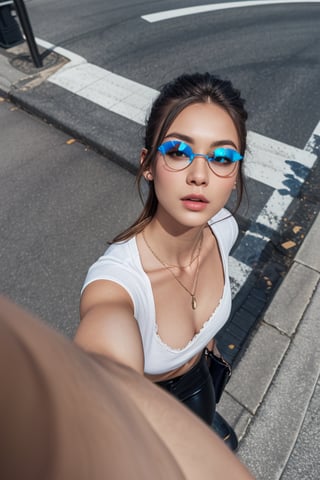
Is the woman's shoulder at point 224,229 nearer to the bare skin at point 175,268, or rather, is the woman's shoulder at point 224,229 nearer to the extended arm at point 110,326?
the bare skin at point 175,268

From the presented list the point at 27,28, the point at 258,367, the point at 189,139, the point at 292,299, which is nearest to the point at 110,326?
the point at 189,139

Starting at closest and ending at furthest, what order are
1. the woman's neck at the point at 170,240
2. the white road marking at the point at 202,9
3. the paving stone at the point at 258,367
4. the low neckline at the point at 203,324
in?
1. the low neckline at the point at 203,324
2. the woman's neck at the point at 170,240
3. the paving stone at the point at 258,367
4. the white road marking at the point at 202,9

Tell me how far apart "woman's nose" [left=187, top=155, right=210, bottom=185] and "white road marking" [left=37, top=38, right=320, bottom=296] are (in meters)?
2.10

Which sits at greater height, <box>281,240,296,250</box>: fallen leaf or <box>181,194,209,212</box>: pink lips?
<box>181,194,209,212</box>: pink lips

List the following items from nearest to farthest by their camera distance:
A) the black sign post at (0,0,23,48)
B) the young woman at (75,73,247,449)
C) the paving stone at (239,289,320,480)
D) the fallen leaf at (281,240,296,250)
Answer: the young woman at (75,73,247,449) → the paving stone at (239,289,320,480) → the fallen leaf at (281,240,296,250) → the black sign post at (0,0,23,48)

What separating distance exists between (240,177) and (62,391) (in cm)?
157

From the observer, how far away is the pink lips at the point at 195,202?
56.2 inches

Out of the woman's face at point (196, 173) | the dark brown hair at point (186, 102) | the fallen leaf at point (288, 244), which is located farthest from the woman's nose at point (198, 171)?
the fallen leaf at point (288, 244)

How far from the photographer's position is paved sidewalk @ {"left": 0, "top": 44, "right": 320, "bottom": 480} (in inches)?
93.2

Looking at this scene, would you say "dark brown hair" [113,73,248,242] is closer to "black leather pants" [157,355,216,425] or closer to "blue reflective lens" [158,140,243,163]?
"blue reflective lens" [158,140,243,163]

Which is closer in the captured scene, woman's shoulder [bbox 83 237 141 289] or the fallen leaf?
woman's shoulder [bbox 83 237 141 289]

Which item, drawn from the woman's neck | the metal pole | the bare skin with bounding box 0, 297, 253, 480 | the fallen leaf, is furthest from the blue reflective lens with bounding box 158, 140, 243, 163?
the metal pole

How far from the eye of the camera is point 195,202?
1.43 meters

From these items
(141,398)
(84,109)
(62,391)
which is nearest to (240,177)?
(141,398)
